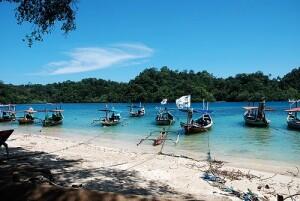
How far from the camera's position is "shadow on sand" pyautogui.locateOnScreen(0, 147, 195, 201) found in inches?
155

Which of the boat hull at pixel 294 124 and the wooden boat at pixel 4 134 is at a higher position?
the wooden boat at pixel 4 134

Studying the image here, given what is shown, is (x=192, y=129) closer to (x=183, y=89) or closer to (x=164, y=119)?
(x=164, y=119)

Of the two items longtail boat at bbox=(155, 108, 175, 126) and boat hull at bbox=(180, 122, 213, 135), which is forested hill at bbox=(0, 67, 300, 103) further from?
boat hull at bbox=(180, 122, 213, 135)

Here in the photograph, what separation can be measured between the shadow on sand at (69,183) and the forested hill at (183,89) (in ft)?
382

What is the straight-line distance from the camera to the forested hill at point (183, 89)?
5344 inches

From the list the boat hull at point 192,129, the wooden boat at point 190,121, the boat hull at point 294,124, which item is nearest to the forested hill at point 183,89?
the boat hull at point 294,124

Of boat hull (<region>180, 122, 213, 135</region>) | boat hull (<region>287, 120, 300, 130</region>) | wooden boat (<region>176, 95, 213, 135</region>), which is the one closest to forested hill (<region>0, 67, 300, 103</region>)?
boat hull (<region>287, 120, 300, 130</region>)

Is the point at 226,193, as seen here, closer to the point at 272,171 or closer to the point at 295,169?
the point at 272,171

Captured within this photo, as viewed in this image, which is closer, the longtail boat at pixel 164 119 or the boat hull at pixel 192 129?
the boat hull at pixel 192 129

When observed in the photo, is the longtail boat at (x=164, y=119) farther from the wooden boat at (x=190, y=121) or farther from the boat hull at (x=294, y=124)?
the boat hull at (x=294, y=124)

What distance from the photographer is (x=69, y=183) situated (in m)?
9.19

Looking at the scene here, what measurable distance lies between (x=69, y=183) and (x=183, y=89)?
132 meters

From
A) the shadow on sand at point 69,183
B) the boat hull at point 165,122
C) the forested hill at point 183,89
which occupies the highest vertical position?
the forested hill at point 183,89

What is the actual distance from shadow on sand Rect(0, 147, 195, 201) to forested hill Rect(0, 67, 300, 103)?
116437mm
